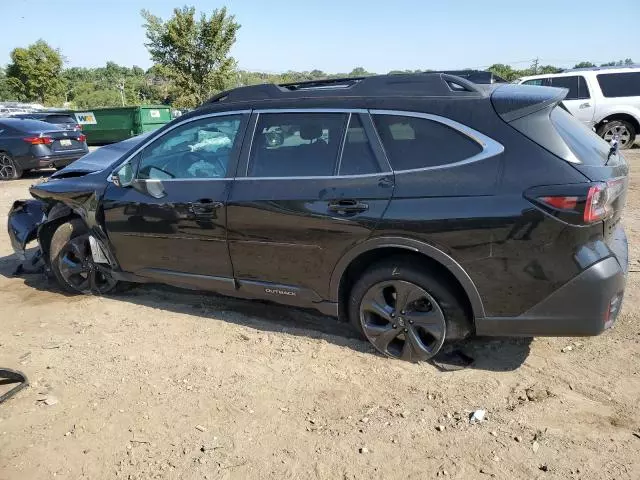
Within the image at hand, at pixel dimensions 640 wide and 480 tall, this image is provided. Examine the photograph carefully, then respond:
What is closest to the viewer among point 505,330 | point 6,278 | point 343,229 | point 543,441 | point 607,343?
point 543,441

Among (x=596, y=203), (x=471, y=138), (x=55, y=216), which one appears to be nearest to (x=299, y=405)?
(x=471, y=138)

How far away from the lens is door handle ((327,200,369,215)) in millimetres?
3281

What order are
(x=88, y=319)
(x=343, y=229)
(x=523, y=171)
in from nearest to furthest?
(x=523, y=171) < (x=343, y=229) < (x=88, y=319)

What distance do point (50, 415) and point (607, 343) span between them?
366cm

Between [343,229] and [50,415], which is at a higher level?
[343,229]

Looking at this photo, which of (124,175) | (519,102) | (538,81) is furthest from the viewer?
(538,81)

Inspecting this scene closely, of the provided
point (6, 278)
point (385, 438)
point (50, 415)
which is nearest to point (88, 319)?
point (50, 415)

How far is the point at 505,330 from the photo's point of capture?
3096mm

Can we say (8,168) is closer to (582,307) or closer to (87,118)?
(87,118)

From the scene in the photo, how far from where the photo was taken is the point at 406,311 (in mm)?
3373

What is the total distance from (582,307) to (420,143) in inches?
51.5

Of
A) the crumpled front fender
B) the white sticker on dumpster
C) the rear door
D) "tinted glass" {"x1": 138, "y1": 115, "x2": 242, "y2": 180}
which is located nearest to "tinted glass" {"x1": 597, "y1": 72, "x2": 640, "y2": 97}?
the rear door

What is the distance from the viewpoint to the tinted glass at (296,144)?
11.4 feet

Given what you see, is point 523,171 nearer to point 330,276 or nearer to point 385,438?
Result: point 330,276
